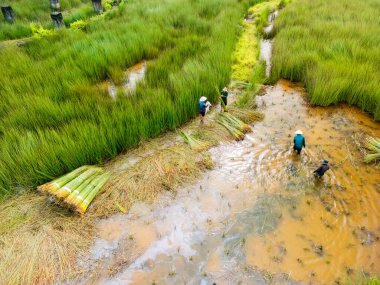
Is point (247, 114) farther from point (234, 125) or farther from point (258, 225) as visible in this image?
point (258, 225)

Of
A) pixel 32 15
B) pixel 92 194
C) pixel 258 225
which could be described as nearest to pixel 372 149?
pixel 258 225

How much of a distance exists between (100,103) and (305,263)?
4359 millimetres

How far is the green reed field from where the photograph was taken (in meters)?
6.14

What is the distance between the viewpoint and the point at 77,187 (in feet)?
12.7

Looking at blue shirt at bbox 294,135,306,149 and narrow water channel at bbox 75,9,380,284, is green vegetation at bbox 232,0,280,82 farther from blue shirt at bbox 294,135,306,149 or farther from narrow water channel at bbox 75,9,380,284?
narrow water channel at bbox 75,9,380,284

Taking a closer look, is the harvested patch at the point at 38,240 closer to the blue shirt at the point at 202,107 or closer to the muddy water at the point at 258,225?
the muddy water at the point at 258,225

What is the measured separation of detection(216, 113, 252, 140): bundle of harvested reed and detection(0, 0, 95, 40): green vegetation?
24.5ft

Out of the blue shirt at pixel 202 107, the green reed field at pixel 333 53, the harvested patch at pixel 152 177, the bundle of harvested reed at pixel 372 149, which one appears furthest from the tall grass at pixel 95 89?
the bundle of harvested reed at pixel 372 149

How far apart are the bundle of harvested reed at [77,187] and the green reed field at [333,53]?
4979 millimetres

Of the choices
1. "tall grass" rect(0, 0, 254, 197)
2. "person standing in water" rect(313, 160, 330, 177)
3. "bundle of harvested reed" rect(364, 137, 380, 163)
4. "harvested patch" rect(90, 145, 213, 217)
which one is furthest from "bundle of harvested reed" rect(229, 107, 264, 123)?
"bundle of harvested reed" rect(364, 137, 380, 163)

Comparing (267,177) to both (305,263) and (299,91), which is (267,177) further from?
(299,91)

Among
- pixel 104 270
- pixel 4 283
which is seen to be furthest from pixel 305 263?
pixel 4 283

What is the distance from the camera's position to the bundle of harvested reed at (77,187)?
12.1 ft

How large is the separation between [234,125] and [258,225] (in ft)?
7.38
